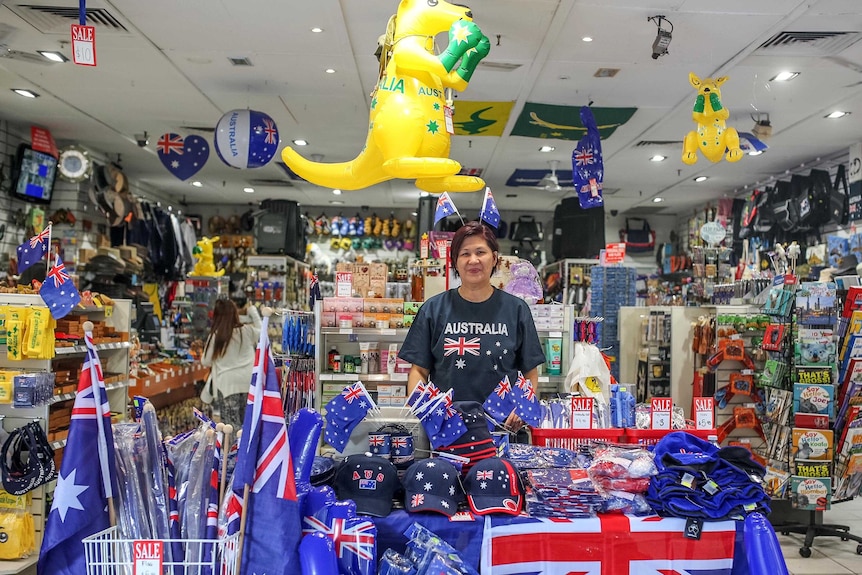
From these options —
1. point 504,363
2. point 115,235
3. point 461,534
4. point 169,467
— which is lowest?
point 461,534

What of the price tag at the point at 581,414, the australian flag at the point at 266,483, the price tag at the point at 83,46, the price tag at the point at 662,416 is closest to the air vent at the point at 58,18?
the price tag at the point at 83,46

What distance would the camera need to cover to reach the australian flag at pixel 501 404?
2.38m

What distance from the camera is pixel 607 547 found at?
1965mm

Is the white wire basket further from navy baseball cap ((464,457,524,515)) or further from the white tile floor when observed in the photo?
the white tile floor

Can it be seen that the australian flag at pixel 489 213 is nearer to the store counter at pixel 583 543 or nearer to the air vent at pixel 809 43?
the store counter at pixel 583 543

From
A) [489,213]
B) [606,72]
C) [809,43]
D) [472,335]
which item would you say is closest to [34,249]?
[489,213]

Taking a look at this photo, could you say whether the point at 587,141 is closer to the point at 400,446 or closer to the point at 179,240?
the point at 400,446

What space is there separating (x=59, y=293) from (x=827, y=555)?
16.4 feet

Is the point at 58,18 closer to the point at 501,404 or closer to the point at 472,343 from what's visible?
the point at 472,343

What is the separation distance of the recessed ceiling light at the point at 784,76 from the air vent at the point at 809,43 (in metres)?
0.45

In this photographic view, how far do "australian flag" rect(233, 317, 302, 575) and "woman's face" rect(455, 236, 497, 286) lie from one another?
1146mm

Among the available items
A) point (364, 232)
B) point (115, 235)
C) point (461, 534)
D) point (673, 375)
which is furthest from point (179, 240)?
point (461, 534)

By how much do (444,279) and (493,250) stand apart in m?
2.46

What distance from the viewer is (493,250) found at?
→ 2.73 metres
